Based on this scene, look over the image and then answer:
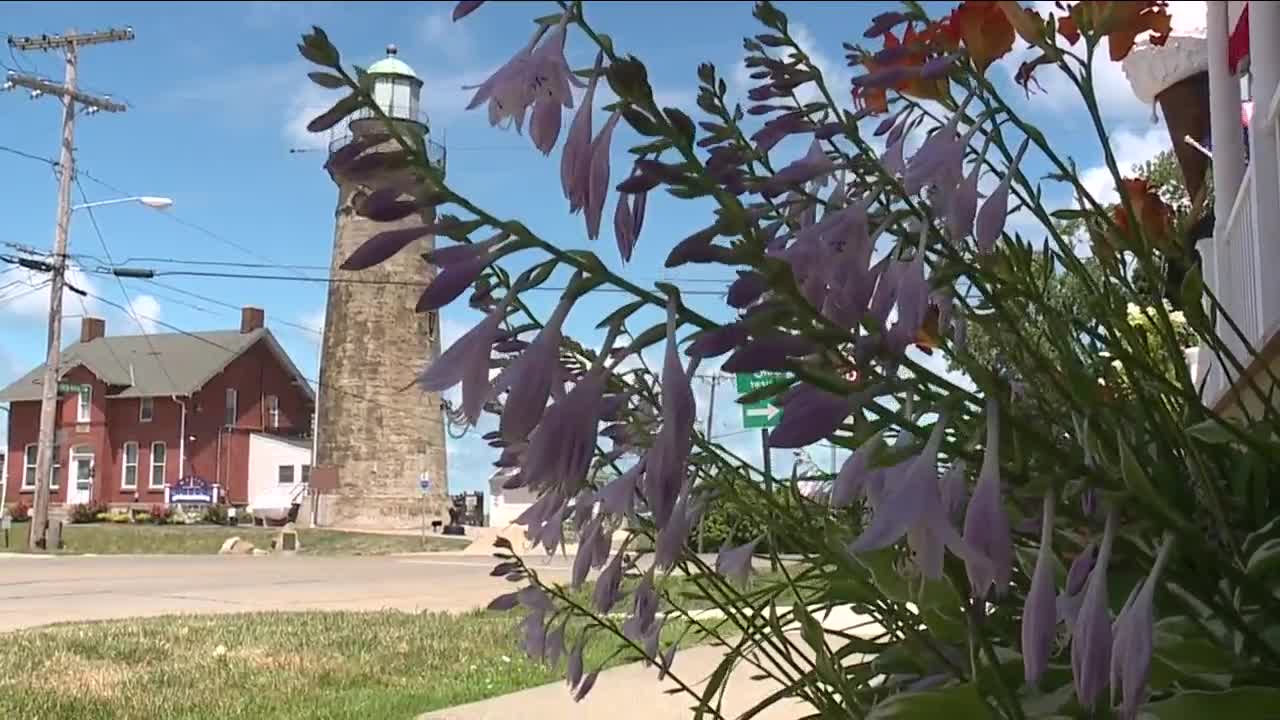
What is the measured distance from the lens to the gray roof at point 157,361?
37781mm

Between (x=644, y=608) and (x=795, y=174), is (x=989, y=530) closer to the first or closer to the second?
(x=795, y=174)

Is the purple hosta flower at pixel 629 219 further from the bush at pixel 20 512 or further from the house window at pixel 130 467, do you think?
the bush at pixel 20 512

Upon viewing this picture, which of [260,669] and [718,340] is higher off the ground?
[718,340]

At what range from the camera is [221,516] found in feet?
114

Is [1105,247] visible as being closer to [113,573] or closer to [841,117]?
[841,117]

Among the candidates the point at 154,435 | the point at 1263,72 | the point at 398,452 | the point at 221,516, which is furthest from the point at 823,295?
the point at 154,435

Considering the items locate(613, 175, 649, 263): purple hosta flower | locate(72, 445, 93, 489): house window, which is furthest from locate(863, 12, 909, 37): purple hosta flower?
locate(72, 445, 93, 489): house window

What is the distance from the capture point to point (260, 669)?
4848mm

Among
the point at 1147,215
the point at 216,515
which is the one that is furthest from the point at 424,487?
the point at 1147,215

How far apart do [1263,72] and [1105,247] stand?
2.38m

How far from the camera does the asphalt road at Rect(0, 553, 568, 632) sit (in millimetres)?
9195

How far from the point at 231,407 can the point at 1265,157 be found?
37.9 meters

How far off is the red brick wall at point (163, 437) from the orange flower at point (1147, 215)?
37.7m

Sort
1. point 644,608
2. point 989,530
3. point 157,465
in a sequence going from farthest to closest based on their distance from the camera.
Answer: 1. point 157,465
2. point 644,608
3. point 989,530
